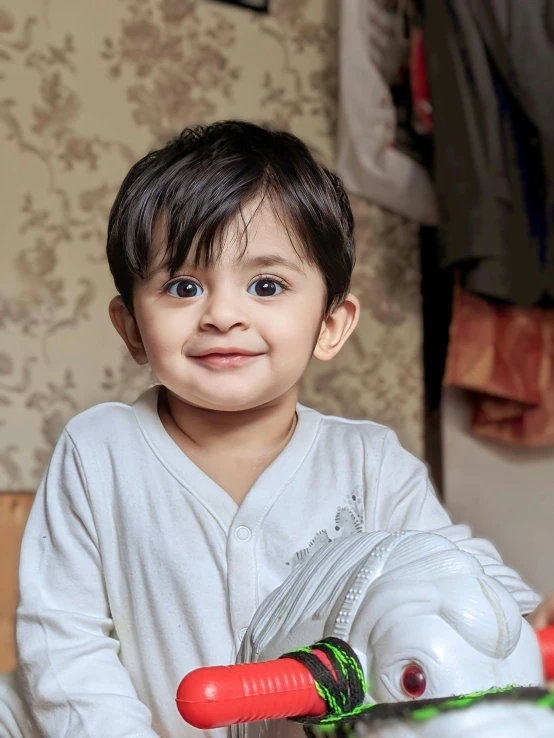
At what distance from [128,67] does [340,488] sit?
4.85 feet

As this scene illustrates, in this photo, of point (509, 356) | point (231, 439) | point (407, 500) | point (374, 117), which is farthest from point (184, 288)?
point (374, 117)

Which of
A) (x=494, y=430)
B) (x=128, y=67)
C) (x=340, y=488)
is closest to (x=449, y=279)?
(x=494, y=430)

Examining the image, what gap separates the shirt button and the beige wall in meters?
1.43

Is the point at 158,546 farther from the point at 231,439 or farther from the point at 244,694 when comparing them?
the point at 244,694

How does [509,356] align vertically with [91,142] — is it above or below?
below

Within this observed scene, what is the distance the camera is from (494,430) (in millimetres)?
2164

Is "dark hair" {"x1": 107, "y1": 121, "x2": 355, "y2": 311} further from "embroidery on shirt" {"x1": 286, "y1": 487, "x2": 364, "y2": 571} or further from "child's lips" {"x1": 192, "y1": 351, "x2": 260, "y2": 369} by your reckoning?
"embroidery on shirt" {"x1": 286, "y1": 487, "x2": 364, "y2": 571}

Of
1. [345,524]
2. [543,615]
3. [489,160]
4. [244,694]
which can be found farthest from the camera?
[489,160]

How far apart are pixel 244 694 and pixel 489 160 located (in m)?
1.62

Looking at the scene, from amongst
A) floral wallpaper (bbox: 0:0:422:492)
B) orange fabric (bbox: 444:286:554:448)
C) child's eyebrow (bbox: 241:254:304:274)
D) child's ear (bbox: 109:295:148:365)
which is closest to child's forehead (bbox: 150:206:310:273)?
child's eyebrow (bbox: 241:254:304:274)

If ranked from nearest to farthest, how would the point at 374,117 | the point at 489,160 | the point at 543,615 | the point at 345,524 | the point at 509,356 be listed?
the point at 543,615, the point at 345,524, the point at 489,160, the point at 509,356, the point at 374,117

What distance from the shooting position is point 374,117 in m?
2.17

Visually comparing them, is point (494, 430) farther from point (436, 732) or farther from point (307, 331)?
point (436, 732)

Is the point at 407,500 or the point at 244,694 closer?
the point at 244,694
